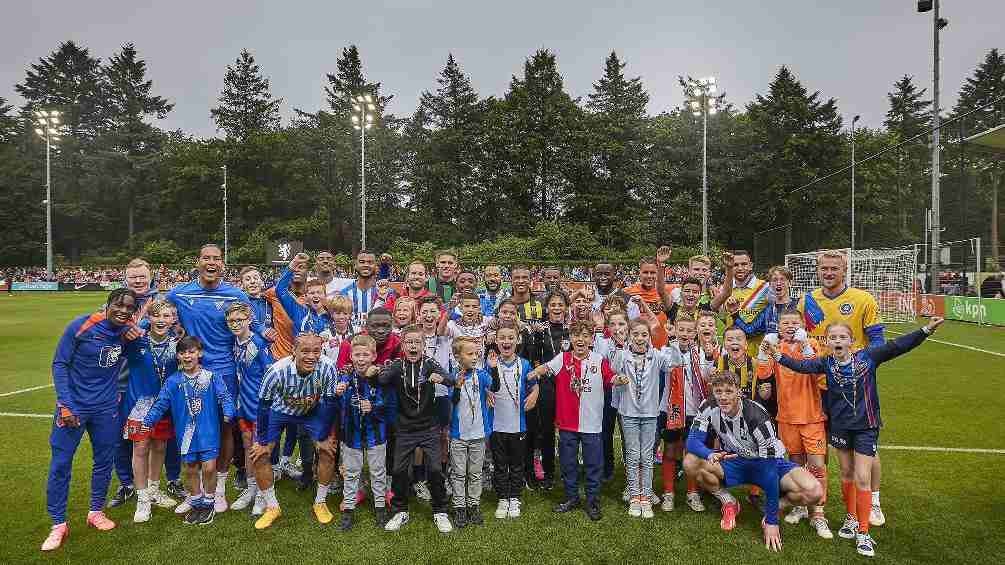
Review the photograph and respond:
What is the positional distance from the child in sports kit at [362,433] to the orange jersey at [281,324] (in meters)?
1.36

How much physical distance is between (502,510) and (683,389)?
191 cm

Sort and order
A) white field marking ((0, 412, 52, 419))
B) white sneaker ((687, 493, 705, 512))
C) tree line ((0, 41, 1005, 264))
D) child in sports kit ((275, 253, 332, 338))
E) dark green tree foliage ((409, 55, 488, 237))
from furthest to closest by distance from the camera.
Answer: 1. dark green tree foliage ((409, 55, 488, 237))
2. tree line ((0, 41, 1005, 264))
3. white field marking ((0, 412, 52, 419))
4. child in sports kit ((275, 253, 332, 338))
5. white sneaker ((687, 493, 705, 512))

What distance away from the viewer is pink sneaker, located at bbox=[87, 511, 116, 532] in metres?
4.23

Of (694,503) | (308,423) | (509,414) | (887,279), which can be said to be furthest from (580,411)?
(887,279)

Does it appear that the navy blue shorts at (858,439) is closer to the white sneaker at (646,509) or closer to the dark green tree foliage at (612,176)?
the white sneaker at (646,509)

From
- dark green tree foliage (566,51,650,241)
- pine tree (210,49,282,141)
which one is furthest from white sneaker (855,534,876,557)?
pine tree (210,49,282,141)

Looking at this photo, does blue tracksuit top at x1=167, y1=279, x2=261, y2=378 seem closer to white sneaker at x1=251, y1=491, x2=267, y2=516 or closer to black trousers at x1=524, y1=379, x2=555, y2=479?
white sneaker at x1=251, y1=491, x2=267, y2=516

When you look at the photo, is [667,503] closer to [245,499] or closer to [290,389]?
[290,389]

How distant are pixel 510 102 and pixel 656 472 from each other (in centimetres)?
4381

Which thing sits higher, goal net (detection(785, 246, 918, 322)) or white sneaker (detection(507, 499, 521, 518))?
goal net (detection(785, 246, 918, 322))

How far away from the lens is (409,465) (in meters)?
4.45

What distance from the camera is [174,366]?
4.62m

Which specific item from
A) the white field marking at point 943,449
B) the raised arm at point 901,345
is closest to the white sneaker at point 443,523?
the raised arm at point 901,345

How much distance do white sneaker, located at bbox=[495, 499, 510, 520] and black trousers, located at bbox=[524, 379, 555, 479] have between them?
0.74 metres
